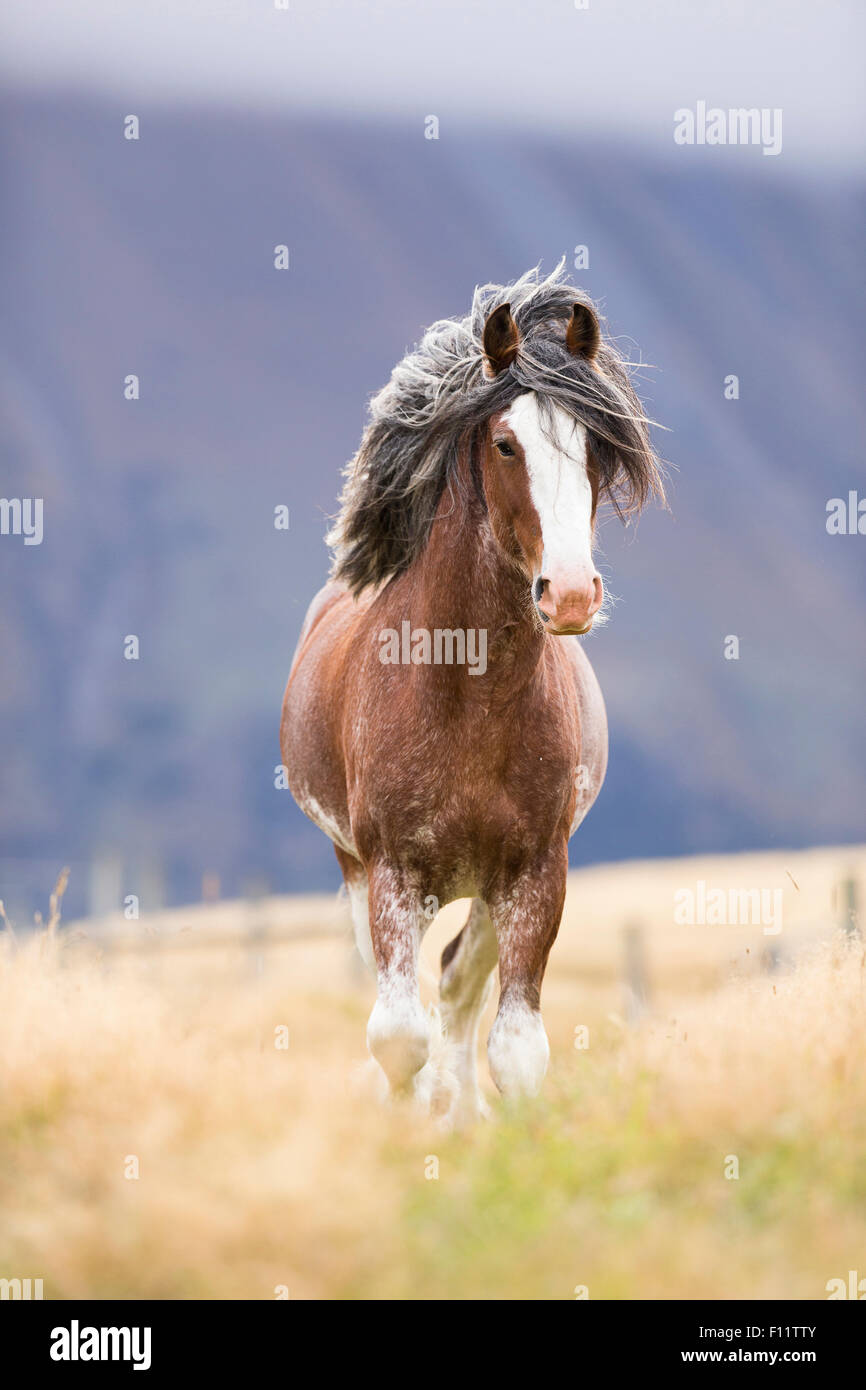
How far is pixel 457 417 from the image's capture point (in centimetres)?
488

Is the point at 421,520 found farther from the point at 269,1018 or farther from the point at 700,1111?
Result: the point at 269,1018

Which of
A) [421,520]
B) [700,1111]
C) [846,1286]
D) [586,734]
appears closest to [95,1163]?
[700,1111]

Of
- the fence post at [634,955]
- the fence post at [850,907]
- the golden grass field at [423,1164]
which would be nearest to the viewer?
the golden grass field at [423,1164]

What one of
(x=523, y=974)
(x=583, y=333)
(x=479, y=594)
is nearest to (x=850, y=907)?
(x=523, y=974)

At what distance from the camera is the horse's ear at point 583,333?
4.76 metres

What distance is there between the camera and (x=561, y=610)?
13.6 ft

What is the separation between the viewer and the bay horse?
4598 mm

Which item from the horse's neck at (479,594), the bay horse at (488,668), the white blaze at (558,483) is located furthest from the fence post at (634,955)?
the white blaze at (558,483)

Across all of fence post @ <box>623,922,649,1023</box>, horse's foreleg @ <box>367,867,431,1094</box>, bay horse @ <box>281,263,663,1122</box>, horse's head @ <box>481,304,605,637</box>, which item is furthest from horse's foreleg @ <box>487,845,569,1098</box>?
fence post @ <box>623,922,649,1023</box>

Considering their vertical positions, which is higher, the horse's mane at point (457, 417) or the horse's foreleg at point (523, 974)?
the horse's mane at point (457, 417)

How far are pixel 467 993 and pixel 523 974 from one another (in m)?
1.23

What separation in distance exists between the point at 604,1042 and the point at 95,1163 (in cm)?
323

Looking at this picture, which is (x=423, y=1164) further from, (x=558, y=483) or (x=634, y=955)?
(x=634, y=955)

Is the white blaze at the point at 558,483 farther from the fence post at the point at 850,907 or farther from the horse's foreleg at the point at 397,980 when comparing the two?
the fence post at the point at 850,907
